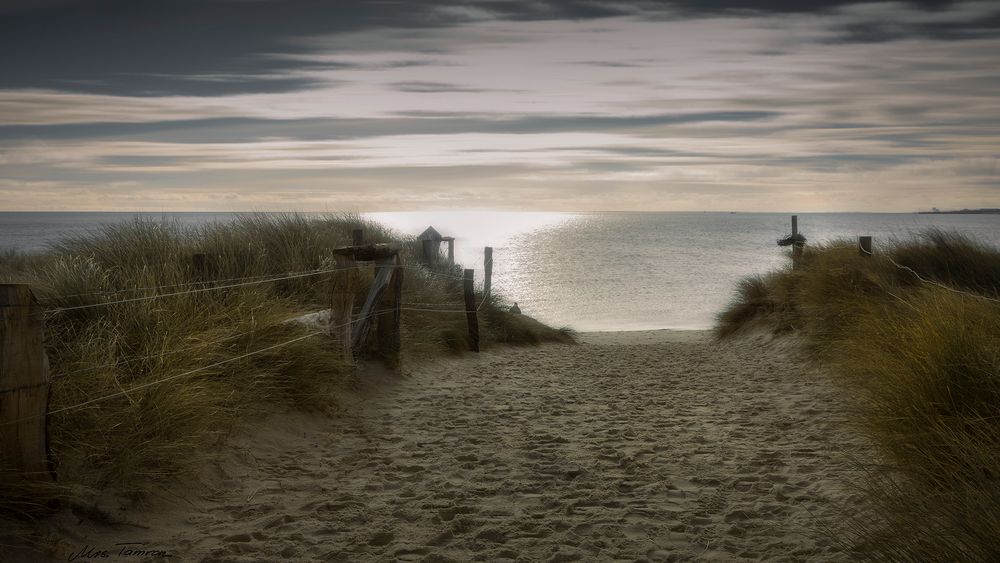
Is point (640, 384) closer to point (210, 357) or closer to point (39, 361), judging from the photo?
point (210, 357)

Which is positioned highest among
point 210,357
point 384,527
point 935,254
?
point 935,254

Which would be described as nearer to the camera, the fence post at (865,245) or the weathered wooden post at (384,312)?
the weathered wooden post at (384,312)

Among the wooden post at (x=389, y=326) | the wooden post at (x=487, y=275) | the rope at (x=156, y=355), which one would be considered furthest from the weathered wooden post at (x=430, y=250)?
the rope at (x=156, y=355)

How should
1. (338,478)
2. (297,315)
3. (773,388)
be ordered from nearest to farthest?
1. (338,478)
2. (297,315)
3. (773,388)

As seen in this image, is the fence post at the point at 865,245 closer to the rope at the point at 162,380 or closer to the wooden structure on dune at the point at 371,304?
the wooden structure on dune at the point at 371,304

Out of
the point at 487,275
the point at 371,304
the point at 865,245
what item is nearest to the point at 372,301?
the point at 371,304

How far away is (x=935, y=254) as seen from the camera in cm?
1119

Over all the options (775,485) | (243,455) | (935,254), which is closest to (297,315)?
(243,455)

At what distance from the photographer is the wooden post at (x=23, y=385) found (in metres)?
3.80

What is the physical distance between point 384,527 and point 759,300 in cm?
1183

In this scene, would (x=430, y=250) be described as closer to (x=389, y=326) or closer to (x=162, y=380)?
(x=389, y=326)

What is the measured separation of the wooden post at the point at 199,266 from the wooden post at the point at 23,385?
4.88 m

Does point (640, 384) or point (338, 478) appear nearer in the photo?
point (338, 478)

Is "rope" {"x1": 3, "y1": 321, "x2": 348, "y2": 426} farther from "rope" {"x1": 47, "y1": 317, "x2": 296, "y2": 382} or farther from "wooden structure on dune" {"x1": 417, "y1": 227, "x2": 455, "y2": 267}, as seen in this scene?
"wooden structure on dune" {"x1": 417, "y1": 227, "x2": 455, "y2": 267}
